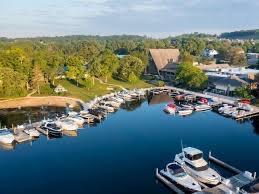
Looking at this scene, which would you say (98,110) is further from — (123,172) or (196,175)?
(196,175)

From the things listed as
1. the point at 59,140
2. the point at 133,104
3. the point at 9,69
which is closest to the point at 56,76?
the point at 9,69

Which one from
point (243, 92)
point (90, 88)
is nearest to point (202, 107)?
point (243, 92)

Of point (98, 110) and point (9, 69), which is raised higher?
point (9, 69)

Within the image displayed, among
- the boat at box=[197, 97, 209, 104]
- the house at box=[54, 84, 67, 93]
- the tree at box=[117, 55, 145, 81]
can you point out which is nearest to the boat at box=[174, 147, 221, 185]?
the boat at box=[197, 97, 209, 104]

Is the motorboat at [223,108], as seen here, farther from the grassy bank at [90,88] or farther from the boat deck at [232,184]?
the boat deck at [232,184]

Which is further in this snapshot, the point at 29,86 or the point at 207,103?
the point at 29,86

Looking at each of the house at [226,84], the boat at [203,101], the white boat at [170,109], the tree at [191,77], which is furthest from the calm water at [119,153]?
the tree at [191,77]

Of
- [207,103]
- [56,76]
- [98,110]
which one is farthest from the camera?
[56,76]
